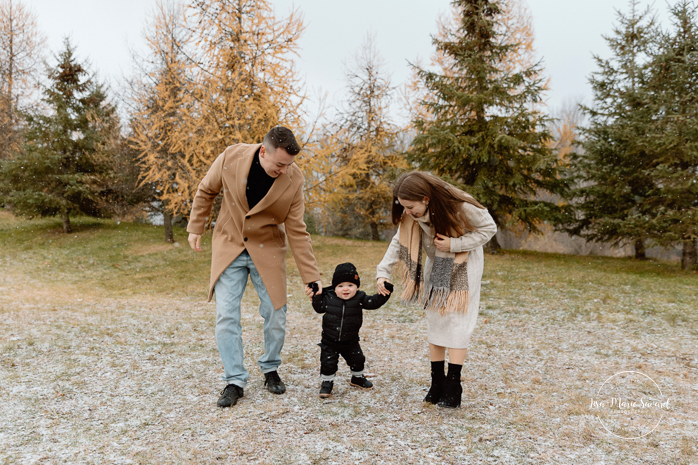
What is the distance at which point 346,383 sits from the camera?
3783mm

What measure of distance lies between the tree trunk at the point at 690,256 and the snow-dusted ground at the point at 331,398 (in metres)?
5.62

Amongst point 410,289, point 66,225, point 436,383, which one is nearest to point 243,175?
point 410,289

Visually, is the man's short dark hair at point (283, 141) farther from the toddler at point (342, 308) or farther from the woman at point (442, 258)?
the toddler at point (342, 308)

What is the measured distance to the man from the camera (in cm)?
328

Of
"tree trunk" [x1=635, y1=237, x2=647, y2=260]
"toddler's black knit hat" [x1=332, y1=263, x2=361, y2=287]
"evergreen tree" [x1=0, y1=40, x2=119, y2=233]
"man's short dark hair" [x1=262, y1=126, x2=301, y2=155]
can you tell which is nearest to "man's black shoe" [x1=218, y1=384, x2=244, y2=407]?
"toddler's black knit hat" [x1=332, y1=263, x2=361, y2=287]

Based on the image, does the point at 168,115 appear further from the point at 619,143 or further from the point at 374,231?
the point at 619,143

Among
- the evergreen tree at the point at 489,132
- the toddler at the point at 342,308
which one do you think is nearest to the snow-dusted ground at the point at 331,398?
the toddler at the point at 342,308

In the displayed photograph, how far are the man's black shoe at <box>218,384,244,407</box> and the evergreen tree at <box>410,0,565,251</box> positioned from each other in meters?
9.86

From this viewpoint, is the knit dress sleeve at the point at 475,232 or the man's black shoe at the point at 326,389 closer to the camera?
the knit dress sleeve at the point at 475,232

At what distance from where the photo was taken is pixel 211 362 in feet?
14.5

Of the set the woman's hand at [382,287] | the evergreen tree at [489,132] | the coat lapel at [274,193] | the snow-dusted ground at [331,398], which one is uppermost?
the evergreen tree at [489,132]

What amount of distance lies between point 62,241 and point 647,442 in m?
17.7

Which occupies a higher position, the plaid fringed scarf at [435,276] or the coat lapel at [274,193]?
the coat lapel at [274,193]

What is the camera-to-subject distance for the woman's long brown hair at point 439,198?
2967 mm
